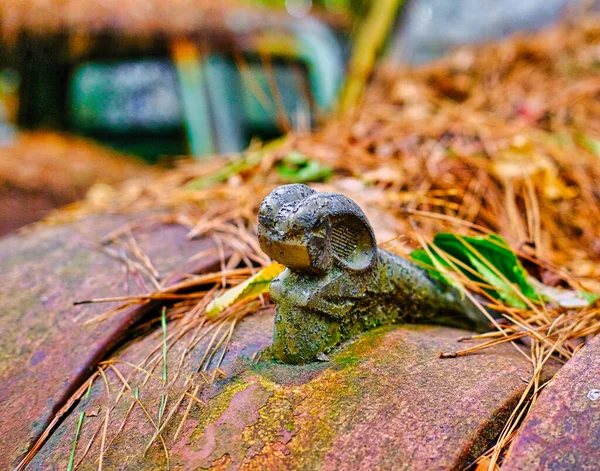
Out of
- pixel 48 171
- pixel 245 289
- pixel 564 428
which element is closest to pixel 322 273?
pixel 245 289

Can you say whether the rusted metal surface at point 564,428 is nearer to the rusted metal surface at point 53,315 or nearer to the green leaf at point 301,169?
the rusted metal surface at point 53,315

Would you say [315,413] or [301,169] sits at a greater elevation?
[301,169]

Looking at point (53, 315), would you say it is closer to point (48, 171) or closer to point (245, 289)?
point (245, 289)

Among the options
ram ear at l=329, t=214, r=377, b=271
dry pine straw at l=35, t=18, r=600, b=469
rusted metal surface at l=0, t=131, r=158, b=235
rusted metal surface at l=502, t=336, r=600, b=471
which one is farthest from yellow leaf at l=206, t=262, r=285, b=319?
rusted metal surface at l=0, t=131, r=158, b=235

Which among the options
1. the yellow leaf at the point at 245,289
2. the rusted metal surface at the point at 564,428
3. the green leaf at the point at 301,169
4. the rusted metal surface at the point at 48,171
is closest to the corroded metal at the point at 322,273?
the yellow leaf at the point at 245,289

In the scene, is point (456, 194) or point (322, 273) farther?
point (456, 194)

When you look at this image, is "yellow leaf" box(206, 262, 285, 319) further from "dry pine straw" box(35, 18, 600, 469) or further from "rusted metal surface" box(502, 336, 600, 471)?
"rusted metal surface" box(502, 336, 600, 471)

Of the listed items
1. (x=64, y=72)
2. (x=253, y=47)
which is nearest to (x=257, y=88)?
(x=253, y=47)
